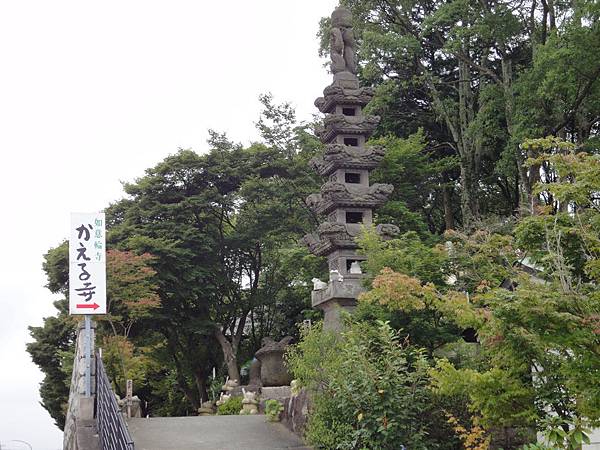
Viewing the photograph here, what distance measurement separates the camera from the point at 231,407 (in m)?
21.5

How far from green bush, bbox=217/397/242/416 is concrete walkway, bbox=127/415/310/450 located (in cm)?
→ 413

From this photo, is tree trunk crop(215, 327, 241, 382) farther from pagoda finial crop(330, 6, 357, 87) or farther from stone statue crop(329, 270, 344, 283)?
pagoda finial crop(330, 6, 357, 87)

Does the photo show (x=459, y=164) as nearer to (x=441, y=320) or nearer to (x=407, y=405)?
(x=441, y=320)

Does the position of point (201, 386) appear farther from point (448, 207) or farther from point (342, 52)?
point (342, 52)

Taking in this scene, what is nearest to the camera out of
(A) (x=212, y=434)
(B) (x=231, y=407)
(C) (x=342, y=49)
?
(A) (x=212, y=434)

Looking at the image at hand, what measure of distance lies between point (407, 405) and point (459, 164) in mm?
17613

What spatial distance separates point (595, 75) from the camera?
20219 mm

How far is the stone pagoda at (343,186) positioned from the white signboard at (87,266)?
6.18m

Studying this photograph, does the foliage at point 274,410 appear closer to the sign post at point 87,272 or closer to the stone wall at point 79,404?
the stone wall at point 79,404

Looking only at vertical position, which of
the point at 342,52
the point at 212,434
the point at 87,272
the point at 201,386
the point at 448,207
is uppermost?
the point at 342,52

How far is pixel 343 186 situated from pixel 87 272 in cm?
821

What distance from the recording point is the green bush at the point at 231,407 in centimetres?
2126

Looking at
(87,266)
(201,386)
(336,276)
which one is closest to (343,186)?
(336,276)

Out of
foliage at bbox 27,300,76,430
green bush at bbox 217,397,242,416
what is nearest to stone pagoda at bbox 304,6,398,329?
green bush at bbox 217,397,242,416
